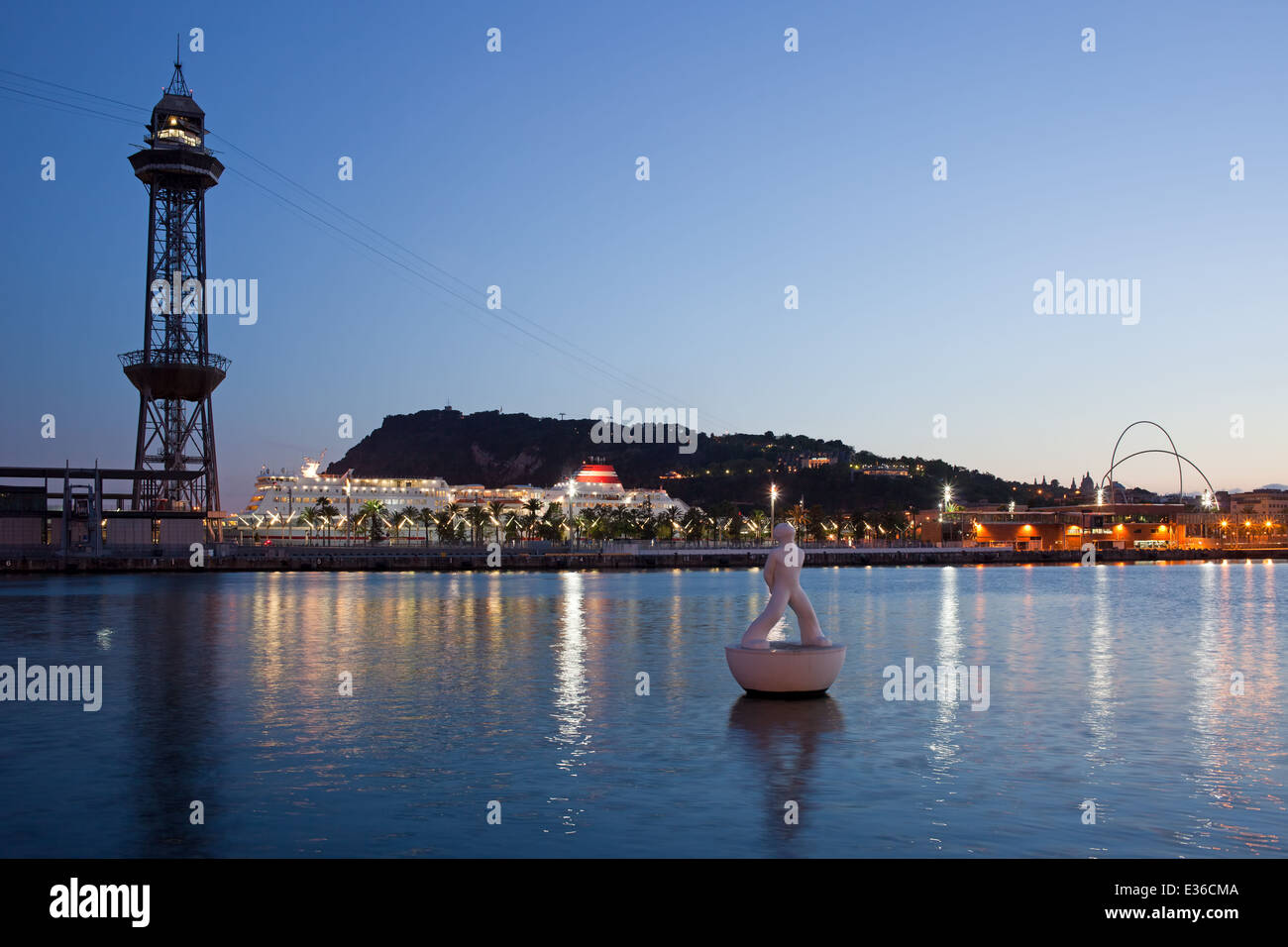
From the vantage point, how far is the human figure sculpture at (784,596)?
56.9 feet

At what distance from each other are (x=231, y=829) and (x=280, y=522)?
401 feet

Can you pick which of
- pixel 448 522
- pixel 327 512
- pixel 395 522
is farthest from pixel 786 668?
pixel 395 522

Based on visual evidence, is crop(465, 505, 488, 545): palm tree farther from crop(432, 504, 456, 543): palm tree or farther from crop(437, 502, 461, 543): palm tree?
crop(432, 504, 456, 543): palm tree

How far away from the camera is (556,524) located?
430 feet

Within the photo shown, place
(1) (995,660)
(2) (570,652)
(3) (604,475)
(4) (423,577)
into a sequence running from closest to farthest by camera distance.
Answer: (1) (995,660), (2) (570,652), (4) (423,577), (3) (604,475)

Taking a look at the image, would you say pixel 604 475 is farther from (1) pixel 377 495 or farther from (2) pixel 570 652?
(2) pixel 570 652

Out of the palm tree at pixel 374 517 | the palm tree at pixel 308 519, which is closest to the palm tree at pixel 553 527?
the palm tree at pixel 374 517

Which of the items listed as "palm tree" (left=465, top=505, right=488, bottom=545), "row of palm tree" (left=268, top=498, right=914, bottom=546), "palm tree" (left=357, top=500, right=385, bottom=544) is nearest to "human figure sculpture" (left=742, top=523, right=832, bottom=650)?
"row of palm tree" (left=268, top=498, right=914, bottom=546)

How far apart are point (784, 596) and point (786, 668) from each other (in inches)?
55.9

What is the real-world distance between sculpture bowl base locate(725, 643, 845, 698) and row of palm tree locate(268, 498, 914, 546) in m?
105

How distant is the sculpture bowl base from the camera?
17.8 metres

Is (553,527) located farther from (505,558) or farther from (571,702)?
(571,702)

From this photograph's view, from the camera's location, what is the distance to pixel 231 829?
11039 mm
